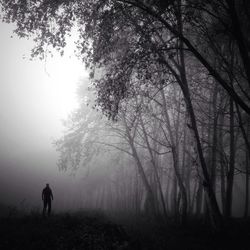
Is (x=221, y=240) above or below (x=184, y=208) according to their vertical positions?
below

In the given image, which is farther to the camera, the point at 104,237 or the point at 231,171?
the point at 231,171

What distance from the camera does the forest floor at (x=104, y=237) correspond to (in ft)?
24.7

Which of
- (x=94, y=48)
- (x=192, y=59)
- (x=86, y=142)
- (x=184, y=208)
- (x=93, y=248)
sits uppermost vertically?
(x=192, y=59)

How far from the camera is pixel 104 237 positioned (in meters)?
8.45

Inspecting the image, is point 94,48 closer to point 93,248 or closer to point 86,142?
point 93,248

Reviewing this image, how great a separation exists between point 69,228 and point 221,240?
5286 millimetres

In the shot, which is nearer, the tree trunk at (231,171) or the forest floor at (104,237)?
the forest floor at (104,237)

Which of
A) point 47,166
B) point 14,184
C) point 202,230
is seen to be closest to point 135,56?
point 202,230

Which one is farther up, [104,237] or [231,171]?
[231,171]

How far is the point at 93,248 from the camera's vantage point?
7441 mm

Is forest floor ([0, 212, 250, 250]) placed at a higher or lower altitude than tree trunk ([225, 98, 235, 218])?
lower

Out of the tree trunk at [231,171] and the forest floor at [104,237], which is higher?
the tree trunk at [231,171]

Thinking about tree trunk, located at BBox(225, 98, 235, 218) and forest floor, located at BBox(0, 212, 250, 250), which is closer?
forest floor, located at BBox(0, 212, 250, 250)

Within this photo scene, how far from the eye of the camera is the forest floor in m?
7.52
